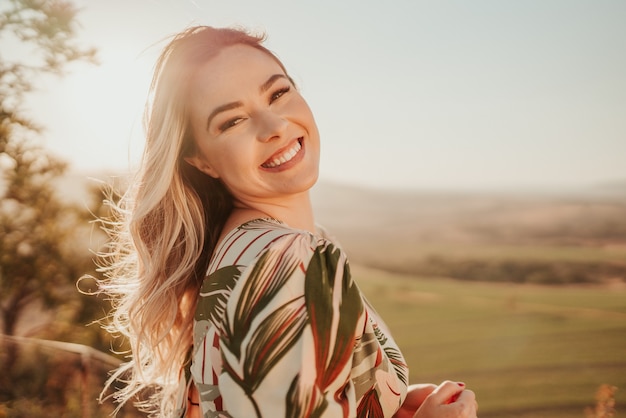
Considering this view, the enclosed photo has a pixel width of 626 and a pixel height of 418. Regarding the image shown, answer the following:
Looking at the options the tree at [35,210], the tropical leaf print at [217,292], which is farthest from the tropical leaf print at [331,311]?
the tree at [35,210]

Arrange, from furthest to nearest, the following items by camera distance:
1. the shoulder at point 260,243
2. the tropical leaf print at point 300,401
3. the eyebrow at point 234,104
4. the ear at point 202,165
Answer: the ear at point 202,165 < the eyebrow at point 234,104 < the shoulder at point 260,243 < the tropical leaf print at point 300,401

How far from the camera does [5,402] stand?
282 centimetres

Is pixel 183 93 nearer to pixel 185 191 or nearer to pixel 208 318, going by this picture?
pixel 185 191

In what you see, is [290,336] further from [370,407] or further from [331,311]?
[370,407]

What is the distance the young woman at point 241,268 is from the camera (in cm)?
106

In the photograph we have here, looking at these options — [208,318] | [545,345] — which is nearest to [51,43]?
[208,318]

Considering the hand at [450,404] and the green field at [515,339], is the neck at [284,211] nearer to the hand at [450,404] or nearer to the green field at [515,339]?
the hand at [450,404]

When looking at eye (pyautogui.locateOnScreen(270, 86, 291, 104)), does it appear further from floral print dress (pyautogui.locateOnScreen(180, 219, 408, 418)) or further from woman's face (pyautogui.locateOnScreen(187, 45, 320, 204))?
floral print dress (pyautogui.locateOnScreen(180, 219, 408, 418))

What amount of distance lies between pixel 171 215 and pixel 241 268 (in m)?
0.52

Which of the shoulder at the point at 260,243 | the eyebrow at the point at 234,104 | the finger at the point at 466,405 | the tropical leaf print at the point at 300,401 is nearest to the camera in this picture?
the tropical leaf print at the point at 300,401

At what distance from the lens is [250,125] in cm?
148

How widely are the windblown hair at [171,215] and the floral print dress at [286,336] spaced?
1.26 feet

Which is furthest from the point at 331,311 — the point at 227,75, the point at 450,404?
the point at 227,75

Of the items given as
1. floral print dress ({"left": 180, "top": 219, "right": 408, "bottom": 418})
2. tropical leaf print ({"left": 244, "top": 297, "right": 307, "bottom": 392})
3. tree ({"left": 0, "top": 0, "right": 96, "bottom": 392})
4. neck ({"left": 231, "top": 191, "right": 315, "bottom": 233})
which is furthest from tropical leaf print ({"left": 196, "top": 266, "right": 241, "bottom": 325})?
tree ({"left": 0, "top": 0, "right": 96, "bottom": 392})
